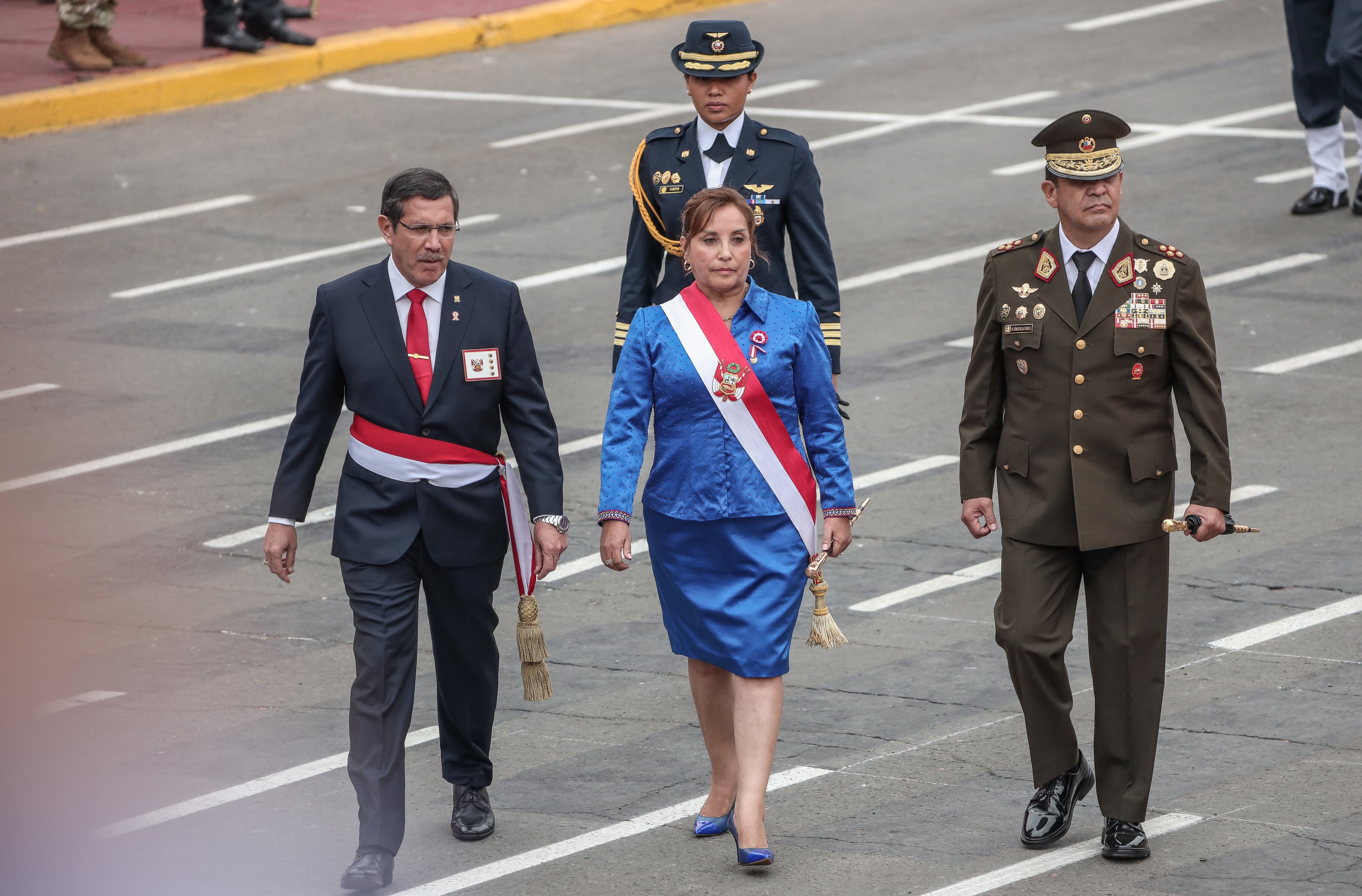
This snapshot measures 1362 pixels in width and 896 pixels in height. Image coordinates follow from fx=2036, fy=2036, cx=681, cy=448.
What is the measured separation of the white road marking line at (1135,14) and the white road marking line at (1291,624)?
43.9ft

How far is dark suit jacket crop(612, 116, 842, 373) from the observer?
7621 millimetres

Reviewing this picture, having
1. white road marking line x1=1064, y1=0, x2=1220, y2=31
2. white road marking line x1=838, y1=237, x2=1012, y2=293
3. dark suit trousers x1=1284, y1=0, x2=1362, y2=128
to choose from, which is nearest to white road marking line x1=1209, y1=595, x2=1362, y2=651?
white road marking line x1=838, y1=237, x2=1012, y2=293

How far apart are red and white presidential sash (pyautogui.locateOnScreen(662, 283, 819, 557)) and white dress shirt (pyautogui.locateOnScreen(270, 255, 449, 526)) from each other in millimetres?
715

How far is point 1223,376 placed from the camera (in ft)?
36.6

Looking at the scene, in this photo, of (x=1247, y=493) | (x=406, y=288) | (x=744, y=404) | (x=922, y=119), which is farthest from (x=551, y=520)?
(x=922, y=119)

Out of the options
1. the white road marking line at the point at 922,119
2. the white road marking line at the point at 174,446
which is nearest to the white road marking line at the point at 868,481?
the white road marking line at the point at 174,446

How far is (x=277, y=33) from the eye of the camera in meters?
19.1

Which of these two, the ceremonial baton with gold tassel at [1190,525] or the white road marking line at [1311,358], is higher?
the ceremonial baton with gold tassel at [1190,525]

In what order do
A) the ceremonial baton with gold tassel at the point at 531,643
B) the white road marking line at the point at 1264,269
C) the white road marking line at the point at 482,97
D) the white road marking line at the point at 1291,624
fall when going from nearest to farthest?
1. the ceremonial baton with gold tassel at the point at 531,643
2. the white road marking line at the point at 1291,624
3. the white road marking line at the point at 1264,269
4. the white road marking line at the point at 482,97

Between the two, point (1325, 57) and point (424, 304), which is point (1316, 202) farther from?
point (424, 304)

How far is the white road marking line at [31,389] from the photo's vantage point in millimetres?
11414

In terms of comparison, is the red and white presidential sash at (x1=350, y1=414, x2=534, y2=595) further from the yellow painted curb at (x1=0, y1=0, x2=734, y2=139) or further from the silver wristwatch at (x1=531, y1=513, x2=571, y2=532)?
the yellow painted curb at (x1=0, y1=0, x2=734, y2=139)

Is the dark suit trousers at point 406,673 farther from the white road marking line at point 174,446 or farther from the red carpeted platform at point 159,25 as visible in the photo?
the red carpeted platform at point 159,25

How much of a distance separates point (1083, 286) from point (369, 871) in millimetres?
2706
